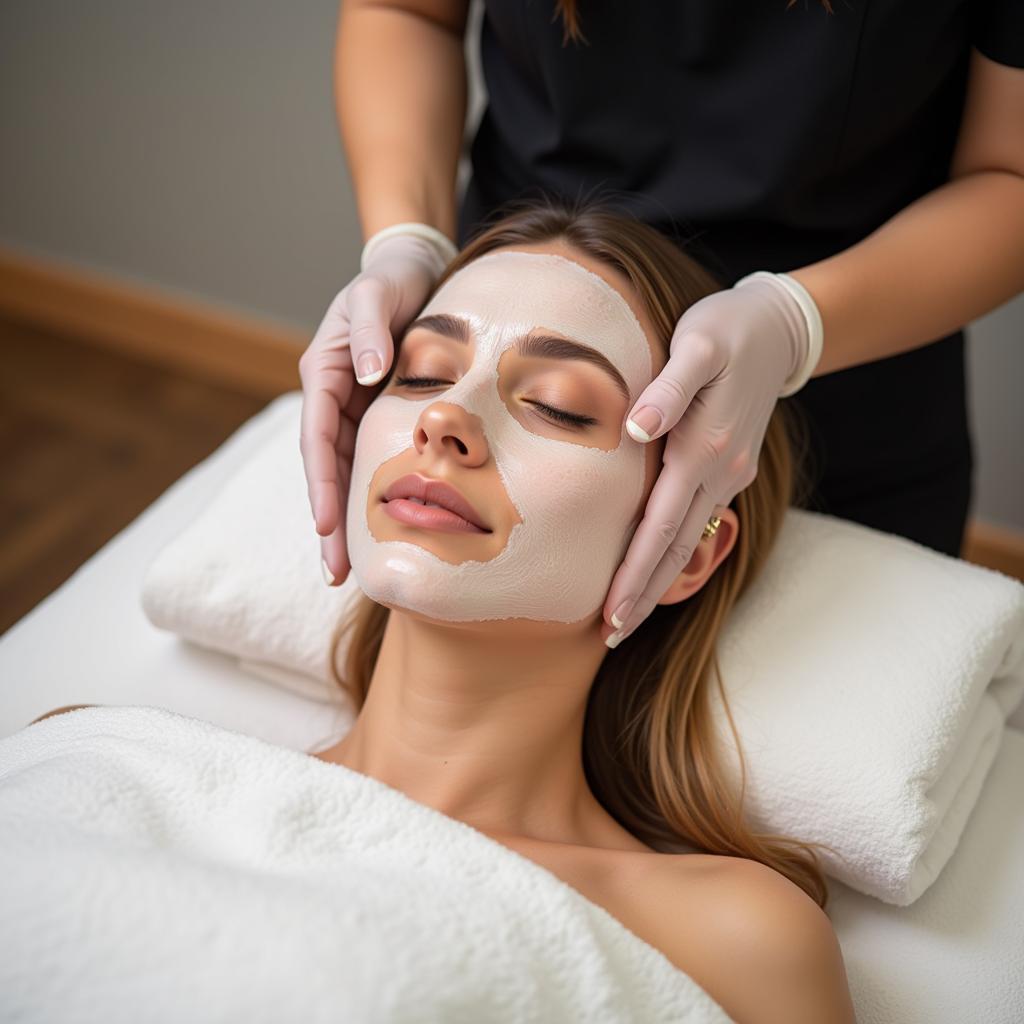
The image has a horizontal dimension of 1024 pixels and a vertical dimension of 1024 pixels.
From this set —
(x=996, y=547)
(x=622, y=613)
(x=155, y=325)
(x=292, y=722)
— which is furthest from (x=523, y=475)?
(x=155, y=325)

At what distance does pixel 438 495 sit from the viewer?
1.12 meters

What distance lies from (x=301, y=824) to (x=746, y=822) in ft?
1.71

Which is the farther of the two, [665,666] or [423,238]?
[423,238]

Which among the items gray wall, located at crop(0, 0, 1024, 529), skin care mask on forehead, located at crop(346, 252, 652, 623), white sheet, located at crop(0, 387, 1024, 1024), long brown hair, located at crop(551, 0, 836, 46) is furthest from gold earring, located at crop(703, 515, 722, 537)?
gray wall, located at crop(0, 0, 1024, 529)

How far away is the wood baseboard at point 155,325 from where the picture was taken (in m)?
3.12

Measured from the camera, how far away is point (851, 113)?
1327 millimetres

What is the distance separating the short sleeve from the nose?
0.71 meters

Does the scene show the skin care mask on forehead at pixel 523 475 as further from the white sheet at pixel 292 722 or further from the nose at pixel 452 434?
the white sheet at pixel 292 722

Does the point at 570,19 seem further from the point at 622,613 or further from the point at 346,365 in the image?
the point at 622,613

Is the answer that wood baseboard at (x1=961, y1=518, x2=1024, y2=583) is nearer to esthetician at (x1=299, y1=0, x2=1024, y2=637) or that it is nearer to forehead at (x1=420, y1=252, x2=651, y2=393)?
esthetician at (x1=299, y1=0, x2=1024, y2=637)

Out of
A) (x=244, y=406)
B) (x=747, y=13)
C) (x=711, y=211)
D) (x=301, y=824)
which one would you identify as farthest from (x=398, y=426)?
(x=244, y=406)

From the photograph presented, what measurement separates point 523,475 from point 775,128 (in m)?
0.54

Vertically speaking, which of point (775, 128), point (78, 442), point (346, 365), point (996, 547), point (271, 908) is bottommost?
point (78, 442)

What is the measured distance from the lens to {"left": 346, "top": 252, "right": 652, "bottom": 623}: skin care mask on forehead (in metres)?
1.11
